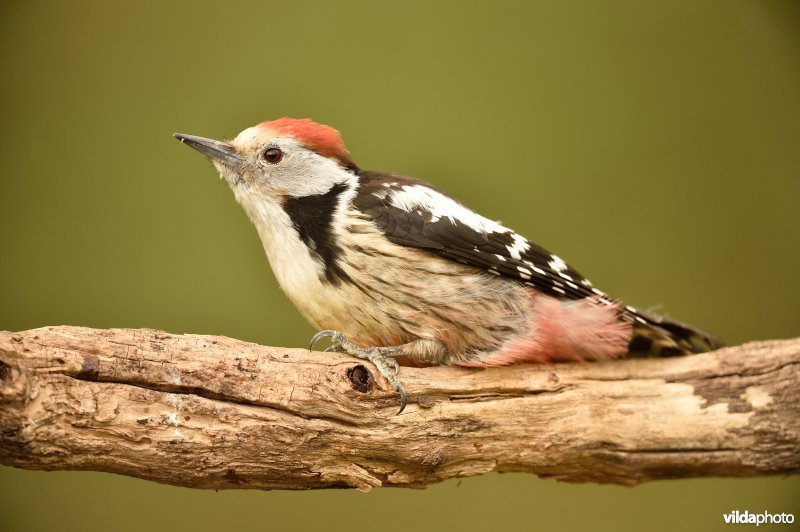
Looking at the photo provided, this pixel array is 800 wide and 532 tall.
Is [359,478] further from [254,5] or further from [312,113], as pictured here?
[254,5]

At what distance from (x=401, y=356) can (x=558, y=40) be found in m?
1.98

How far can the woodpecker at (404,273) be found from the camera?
2002 mm

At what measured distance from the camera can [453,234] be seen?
2059 millimetres

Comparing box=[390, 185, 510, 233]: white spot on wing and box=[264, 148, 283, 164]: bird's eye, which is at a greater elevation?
box=[264, 148, 283, 164]: bird's eye

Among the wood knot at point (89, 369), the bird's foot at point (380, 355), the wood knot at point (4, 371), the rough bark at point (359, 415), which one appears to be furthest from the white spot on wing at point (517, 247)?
the wood knot at point (4, 371)

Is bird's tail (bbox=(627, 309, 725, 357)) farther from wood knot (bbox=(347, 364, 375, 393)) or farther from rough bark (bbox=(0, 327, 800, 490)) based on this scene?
wood knot (bbox=(347, 364, 375, 393))

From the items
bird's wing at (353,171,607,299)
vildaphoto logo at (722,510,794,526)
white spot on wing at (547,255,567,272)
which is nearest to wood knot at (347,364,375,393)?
bird's wing at (353,171,607,299)

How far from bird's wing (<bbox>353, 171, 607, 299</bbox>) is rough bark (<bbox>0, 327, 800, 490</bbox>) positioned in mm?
290

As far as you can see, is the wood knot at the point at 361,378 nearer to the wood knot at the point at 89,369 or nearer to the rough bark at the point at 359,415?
the rough bark at the point at 359,415

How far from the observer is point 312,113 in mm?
3098

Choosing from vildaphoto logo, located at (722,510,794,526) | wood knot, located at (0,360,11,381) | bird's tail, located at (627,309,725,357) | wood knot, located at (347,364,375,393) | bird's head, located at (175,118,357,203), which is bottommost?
vildaphoto logo, located at (722,510,794,526)

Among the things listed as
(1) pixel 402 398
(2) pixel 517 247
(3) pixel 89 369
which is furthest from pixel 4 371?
(2) pixel 517 247

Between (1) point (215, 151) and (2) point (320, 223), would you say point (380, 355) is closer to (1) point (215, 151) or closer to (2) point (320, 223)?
(2) point (320, 223)

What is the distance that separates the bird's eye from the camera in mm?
2166
